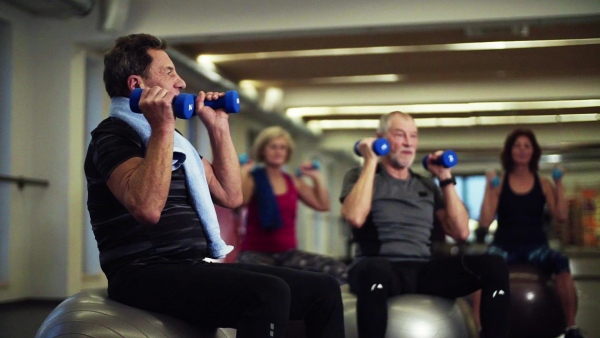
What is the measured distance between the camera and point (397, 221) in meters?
2.84

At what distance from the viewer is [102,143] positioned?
64.4 inches

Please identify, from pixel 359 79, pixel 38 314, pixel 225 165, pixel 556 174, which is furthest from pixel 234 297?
pixel 359 79

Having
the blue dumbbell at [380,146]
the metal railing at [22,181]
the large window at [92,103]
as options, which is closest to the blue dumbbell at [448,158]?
the blue dumbbell at [380,146]

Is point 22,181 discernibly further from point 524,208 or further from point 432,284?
point 432,284

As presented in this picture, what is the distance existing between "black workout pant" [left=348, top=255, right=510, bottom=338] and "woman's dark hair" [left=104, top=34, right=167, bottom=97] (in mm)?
1112

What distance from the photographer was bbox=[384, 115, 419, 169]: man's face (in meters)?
2.95

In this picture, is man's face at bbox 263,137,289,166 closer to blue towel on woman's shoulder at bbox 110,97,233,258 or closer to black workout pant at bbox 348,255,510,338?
black workout pant at bbox 348,255,510,338

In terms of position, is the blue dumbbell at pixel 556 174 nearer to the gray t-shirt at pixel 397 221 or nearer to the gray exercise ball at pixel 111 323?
the gray t-shirt at pixel 397 221

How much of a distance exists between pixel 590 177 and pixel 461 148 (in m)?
2.50

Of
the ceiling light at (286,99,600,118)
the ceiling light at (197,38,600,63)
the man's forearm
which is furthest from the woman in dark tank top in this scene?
the ceiling light at (286,99,600,118)

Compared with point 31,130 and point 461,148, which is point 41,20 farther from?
point 461,148

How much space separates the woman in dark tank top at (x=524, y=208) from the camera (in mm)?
3559

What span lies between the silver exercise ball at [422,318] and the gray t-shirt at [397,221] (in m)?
0.23

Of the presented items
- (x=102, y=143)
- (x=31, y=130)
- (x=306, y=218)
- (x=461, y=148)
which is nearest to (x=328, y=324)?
(x=102, y=143)
